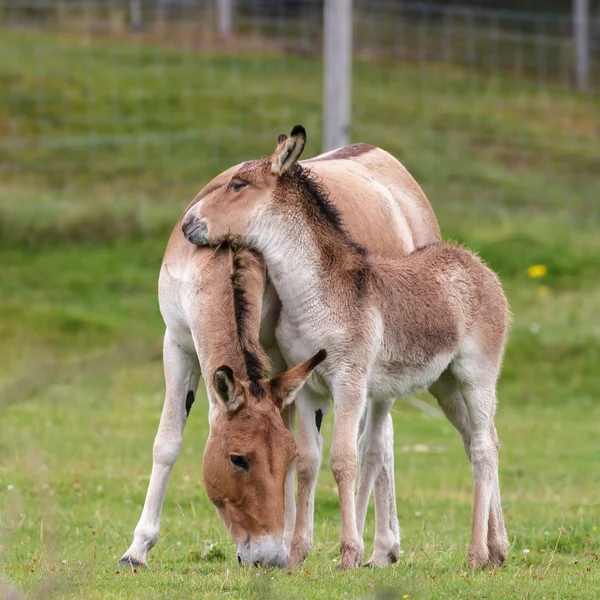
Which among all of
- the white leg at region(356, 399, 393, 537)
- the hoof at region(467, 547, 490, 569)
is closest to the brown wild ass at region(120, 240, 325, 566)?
the white leg at region(356, 399, 393, 537)

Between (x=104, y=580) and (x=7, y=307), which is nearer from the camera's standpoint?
(x=104, y=580)

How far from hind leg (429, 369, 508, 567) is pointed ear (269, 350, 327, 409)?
1217 mm

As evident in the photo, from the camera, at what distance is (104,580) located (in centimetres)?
549

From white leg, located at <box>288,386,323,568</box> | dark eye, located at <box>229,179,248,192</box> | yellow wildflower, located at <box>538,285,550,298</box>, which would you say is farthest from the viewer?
yellow wildflower, located at <box>538,285,550,298</box>

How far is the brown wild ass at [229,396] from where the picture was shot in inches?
210

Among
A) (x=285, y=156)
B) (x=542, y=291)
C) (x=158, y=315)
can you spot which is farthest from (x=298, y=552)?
(x=542, y=291)

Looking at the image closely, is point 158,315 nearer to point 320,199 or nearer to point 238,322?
point 320,199

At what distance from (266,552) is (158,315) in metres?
10.0

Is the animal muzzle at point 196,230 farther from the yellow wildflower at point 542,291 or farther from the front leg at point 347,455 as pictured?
the yellow wildflower at point 542,291

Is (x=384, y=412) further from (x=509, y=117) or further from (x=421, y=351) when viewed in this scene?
(x=509, y=117)

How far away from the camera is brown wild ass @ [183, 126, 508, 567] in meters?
5.92

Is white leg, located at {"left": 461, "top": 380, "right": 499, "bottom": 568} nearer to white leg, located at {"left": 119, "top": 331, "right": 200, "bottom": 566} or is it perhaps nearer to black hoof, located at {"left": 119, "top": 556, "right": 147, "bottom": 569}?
white leg, located at {"left": 119, "top": 331, "right": 200, "bottom": 566}

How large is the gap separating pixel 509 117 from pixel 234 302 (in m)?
21.0

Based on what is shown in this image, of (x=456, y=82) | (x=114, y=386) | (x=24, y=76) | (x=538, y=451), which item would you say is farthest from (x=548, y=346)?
(x=456, y=82)
